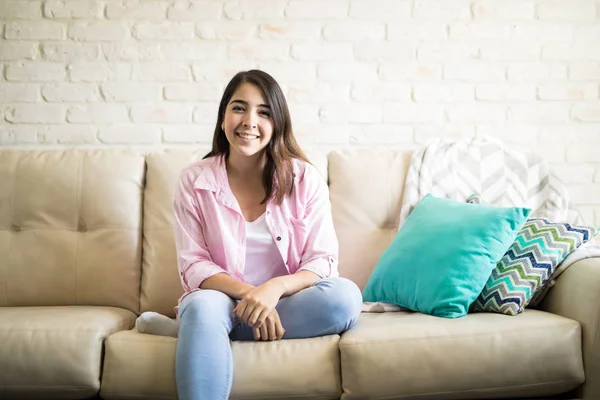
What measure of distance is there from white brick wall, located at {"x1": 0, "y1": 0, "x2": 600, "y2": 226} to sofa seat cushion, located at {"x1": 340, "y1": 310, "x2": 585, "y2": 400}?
1079 millimetres

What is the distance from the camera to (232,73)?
2477 mm

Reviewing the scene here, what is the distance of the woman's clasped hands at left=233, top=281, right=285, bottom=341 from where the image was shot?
1.55 meters

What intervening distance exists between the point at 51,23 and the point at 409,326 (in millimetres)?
1790

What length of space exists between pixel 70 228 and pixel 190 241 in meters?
0.60

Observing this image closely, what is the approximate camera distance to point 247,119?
1.80 m

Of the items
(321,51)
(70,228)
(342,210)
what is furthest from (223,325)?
(321,51)

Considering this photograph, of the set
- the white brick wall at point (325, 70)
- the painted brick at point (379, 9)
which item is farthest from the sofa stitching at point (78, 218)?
the painted brick at point (379, 9)

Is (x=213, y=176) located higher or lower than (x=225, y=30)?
lower

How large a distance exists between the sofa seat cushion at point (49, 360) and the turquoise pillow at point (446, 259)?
83 centimetres

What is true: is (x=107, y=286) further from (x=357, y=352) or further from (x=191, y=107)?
(x=357, y=352)

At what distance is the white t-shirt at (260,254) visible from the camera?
1808 millimetres

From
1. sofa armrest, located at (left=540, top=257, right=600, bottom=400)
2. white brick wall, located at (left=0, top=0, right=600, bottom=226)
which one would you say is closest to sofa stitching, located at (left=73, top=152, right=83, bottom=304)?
white brick wall, located at (left=0, top=0, right=600, bottom=226)

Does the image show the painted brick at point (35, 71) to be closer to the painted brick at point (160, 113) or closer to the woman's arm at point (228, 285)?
→ the painted brick at point (160, 113)

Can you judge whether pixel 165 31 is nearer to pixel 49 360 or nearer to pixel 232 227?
pixel 232 227
